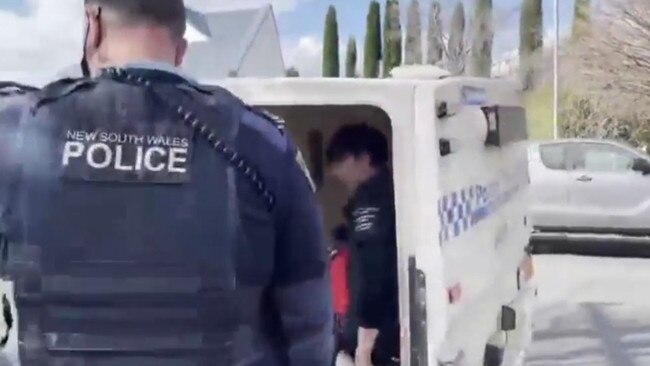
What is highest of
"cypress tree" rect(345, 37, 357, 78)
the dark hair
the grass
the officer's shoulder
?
"cypress tree" rect(345, 37, 357, 78)

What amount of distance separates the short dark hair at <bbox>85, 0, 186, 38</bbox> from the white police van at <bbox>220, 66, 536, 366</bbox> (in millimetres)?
1655

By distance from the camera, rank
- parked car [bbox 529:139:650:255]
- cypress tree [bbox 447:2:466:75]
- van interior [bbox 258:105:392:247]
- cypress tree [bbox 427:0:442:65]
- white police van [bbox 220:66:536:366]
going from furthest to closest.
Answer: cypress tree [bbox 447:2:466:75] → cypress tree [bbox 427:0:442:65] → parked car [bbox 529:139:650:255] → van interior [bbox 258:105:392:247] → white police van [bbox 220:66:536:366]

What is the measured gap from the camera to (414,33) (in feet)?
95.5

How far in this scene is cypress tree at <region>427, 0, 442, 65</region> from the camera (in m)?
26.0

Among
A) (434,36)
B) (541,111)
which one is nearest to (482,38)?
(434,36)

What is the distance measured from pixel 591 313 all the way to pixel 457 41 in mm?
19036

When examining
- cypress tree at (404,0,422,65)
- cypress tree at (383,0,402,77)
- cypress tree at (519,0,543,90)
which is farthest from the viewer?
cypress tree at (383,0,402,77)

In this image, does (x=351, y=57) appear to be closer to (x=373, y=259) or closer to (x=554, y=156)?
(x=554, y=156)

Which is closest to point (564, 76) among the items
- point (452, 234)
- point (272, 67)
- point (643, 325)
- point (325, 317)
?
point (272, 67)

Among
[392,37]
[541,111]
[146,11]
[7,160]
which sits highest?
[392,37]

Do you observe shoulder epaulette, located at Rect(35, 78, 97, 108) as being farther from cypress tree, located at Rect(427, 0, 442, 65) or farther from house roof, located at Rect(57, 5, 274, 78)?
cypress tree, located at Rect(427, 0, 442, 65)

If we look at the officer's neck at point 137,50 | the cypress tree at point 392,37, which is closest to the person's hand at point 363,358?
the officer's neck at point 137,50

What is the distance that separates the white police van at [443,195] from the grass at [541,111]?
825 inches

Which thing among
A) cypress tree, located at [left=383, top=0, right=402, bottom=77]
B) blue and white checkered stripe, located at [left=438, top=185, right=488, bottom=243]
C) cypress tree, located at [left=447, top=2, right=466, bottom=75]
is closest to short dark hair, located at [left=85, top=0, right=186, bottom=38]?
blue and white checkered stripe, located at [left=438, top=185, right=488, bottom=243]
